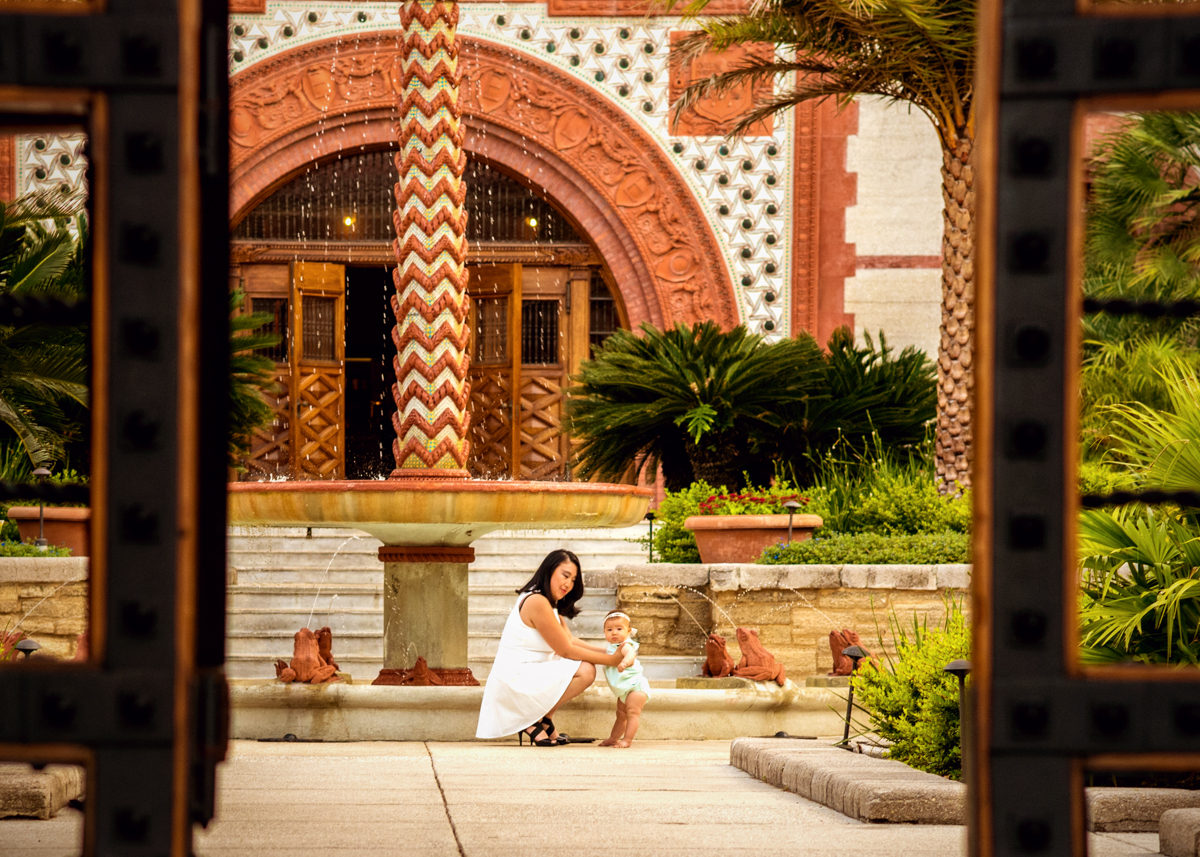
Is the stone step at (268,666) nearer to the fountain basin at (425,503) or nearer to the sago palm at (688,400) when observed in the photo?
the fountain basin at (425,503)

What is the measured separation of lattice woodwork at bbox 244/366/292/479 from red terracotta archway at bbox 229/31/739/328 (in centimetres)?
251

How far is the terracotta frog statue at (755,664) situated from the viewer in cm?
894

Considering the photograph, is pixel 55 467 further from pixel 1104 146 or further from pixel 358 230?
pixel 1104 146

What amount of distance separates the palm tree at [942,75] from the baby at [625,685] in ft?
18.1

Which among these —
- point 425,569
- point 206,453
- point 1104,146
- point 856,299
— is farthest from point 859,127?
point 206,453

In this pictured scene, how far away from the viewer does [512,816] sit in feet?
14.9

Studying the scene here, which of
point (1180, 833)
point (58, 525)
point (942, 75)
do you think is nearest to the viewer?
point (1180, 833)

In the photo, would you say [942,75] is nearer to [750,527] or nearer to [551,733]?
[750,527]

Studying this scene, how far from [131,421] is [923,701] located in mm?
4525

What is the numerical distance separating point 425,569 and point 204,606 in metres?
6.82

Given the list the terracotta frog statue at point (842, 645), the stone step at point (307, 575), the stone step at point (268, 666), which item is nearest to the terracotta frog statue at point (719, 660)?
the terracotta frog statue at point (842, 645)

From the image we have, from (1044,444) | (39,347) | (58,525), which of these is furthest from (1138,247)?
(1044,444)

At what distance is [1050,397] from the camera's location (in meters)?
1.46

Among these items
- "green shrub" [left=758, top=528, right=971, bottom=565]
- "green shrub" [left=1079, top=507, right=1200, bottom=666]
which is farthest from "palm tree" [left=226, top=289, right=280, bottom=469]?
"green shrub" [left=1079, top=507, right=1200, bottom=666]
